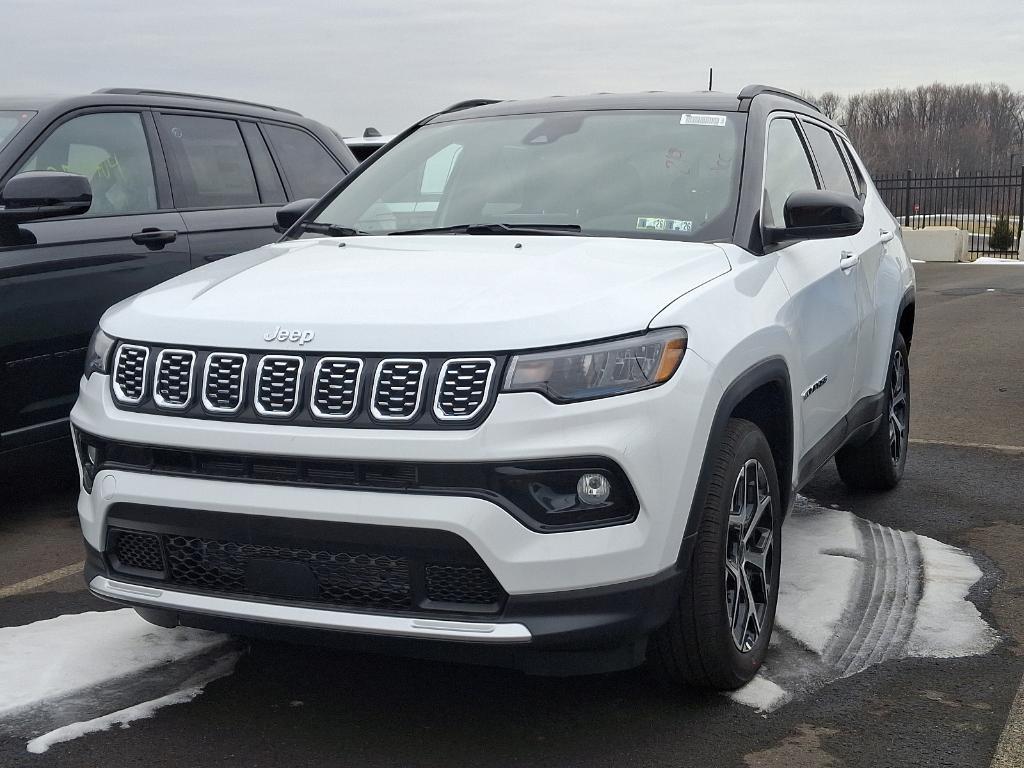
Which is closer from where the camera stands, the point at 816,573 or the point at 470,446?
the point at 470,446

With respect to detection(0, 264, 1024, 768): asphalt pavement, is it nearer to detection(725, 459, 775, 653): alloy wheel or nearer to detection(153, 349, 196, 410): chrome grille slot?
detection(725, 459, 775, 653): alloy wheel

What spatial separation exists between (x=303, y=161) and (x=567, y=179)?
10.8 feet

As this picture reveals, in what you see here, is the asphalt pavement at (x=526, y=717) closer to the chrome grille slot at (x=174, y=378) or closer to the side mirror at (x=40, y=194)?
the chrome grille slot at (x=174, y=378)

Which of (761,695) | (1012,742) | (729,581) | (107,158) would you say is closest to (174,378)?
(729,581)

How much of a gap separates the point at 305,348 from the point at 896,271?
11.6 ft

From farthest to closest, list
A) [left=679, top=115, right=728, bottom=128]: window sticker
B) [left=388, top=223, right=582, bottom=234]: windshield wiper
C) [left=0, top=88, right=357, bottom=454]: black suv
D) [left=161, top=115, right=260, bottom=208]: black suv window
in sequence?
[left=161, top=115, right=260, bottom=208]: black suv window, [left=0, top=88, right=357, bottom=454]: black suv, [left=679, top=115, right=728, bottom=128]: window sticker, [left=388, top=223, right=582, bottom=234]: windshield wiper

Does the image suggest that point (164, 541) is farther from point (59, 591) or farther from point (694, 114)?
point (694, 114)

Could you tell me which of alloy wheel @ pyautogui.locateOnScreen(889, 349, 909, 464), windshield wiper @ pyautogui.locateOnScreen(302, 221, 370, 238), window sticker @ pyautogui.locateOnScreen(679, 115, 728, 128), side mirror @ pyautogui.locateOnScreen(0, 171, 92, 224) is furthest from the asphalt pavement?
window sticker @ pyautogui.locateOnScreen(679, 115, 728, 128)

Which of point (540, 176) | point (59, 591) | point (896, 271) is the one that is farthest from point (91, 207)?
point (896, 271)

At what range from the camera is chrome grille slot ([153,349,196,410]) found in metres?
3.07

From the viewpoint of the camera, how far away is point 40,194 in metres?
5.02

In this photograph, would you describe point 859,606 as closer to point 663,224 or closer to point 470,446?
point 663,224

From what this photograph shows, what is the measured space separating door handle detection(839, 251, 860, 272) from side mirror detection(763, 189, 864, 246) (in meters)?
0.67

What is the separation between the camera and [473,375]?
2.84 m
